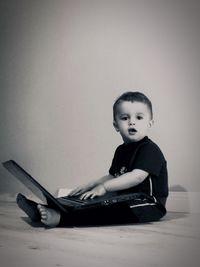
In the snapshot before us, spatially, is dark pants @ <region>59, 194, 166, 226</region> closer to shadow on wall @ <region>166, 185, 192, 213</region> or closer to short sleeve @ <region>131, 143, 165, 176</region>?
short sleeve @ <region>131, 143, 165, 176</region>

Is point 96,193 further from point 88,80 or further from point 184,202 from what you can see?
point 88,80

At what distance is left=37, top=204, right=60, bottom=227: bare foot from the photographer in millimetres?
1011

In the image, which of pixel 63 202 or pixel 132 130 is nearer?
pixel 63 202

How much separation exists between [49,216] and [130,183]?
0.88 feet

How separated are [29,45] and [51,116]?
0.31m

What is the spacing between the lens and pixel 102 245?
0.85 metres

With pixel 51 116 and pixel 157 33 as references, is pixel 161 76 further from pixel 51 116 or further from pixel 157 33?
pixel 51 116

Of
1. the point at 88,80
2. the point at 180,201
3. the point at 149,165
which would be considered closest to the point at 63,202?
the point at 149,165

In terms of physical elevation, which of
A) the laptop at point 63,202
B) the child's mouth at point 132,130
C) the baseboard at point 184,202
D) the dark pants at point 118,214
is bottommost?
the baseboard at point 184,202

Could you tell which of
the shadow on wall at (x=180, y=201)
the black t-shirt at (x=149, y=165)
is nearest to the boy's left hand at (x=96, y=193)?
the black t-shirt at (x=149, y=165)

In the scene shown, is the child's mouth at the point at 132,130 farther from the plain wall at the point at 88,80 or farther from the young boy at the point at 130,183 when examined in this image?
the plain wall at the point at 88,80

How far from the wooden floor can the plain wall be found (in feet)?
1.50

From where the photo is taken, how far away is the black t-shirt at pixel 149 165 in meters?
1.19

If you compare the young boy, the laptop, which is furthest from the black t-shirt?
the laptop
